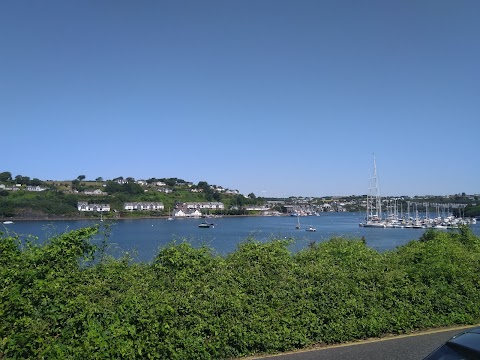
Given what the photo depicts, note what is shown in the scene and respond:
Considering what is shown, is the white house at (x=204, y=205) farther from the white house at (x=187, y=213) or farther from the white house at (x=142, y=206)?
the white house at (x=142, y=206)

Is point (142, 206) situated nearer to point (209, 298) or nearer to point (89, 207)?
point (89, 207)

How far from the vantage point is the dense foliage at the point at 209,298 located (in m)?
4.89

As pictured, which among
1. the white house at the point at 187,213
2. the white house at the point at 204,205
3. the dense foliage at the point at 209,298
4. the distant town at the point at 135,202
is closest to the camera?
the dense foliage at the point at 209,298

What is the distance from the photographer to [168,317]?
17.1 ft

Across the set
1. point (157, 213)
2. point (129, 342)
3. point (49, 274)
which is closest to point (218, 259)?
point (129, 342)

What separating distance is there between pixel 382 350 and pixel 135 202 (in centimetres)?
13687

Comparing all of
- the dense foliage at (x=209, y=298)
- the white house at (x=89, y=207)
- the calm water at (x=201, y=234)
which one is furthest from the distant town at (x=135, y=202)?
the dense foliage at (x=209, y=298)

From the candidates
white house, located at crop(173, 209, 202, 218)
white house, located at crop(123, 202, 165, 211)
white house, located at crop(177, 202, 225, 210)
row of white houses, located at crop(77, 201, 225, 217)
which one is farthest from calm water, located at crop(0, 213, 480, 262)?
white house, located at crop(177, 202, 225, 210)

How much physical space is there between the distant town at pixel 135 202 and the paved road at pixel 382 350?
305 feet

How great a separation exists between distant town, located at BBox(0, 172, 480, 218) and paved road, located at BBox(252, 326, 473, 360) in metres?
92.9

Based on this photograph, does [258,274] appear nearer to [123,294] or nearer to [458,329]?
[123,294]

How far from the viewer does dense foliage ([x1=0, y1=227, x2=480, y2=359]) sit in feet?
16.1

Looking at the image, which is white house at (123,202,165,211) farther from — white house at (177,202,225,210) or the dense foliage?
the dense foliage

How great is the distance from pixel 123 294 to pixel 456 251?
6.37m
